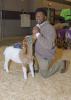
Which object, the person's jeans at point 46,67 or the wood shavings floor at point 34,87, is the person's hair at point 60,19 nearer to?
the wood shavings floor at point 34,87

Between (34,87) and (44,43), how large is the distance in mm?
605

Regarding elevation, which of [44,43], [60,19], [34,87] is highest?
[60,19]

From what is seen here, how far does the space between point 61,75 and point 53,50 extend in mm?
402

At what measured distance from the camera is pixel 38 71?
3.56m

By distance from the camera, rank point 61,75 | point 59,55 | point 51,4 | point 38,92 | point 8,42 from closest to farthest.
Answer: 1. point 38,92
2. point 61,75
3. point 59,55
4. point 8,42
5. point 51,4

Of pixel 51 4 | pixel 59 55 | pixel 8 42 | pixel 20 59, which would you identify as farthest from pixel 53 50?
pixel 51 4

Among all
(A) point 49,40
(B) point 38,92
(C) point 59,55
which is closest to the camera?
(B) point 38,92

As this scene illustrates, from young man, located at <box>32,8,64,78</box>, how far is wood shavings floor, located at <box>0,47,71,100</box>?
12 cm

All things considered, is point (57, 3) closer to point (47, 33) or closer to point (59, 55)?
point (59, 55)

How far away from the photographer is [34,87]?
9.72ft

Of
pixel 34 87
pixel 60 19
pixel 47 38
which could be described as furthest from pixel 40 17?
pixel 60 19

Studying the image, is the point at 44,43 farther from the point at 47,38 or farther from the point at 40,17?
the point at 40,17

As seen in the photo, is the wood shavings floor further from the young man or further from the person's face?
the person's face

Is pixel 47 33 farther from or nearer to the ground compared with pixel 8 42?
farther from the ground
